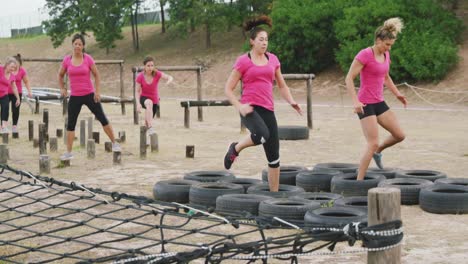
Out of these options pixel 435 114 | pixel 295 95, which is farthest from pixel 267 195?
pixel 295 95

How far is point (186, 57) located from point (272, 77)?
40.1 meters

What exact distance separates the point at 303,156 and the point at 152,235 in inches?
253

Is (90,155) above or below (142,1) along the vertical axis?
below

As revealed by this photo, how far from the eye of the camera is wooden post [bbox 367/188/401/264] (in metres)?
3.82

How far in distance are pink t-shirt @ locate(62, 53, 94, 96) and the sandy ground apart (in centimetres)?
110

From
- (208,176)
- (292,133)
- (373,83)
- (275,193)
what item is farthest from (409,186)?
(292,133)

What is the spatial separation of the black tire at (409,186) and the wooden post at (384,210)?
15.2 feet

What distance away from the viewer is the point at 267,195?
8.12m

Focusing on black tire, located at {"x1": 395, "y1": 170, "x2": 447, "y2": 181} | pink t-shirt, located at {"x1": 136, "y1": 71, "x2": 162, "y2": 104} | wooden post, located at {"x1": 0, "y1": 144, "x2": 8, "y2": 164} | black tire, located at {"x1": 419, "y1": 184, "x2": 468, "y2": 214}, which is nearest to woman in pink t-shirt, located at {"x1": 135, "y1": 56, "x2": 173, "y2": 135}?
pink t-shirt, located at {"x1": 136, "y1": 71, "x2": 162, "y2": 104}

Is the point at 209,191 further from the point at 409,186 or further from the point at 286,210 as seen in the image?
the point at 409,186

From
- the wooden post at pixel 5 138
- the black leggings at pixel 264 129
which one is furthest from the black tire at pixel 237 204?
the wooden post at pixel 5 138

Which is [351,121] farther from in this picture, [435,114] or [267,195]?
[267,195]

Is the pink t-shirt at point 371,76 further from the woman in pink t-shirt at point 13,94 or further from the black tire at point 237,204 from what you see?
the woman in pink t-shirt at point 13,94

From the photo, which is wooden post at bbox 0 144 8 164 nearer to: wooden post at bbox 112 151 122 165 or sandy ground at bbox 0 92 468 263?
sandy ground at bbox 0 92 468 263
